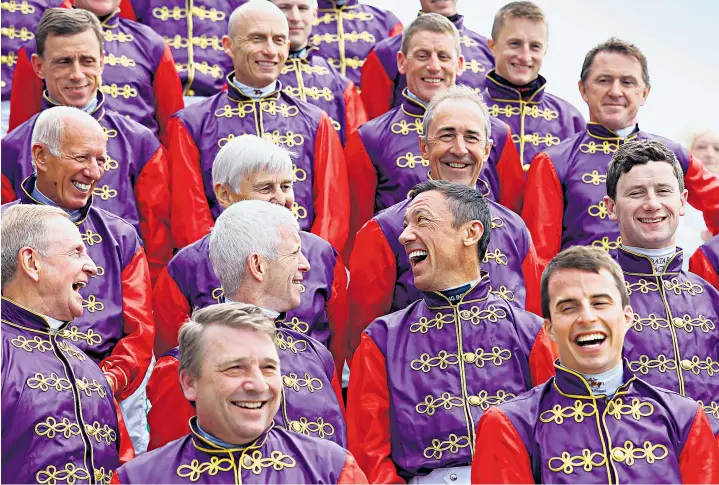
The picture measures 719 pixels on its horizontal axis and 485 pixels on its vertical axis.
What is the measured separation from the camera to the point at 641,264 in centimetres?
521

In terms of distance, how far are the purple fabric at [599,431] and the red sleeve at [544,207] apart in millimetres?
1398

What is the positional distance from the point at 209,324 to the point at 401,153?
2170 millimetres

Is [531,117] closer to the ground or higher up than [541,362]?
higher up

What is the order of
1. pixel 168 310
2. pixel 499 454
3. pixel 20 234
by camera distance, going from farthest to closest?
pixel 168 310 < pixel 20 234 < pixel 499 454

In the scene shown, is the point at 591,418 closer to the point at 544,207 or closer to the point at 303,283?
the point at 303,283

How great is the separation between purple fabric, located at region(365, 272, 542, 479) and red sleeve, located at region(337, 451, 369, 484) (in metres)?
0.57

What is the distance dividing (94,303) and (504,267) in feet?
→ 4.74

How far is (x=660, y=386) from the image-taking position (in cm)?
499

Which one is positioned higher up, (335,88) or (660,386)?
(335,88)

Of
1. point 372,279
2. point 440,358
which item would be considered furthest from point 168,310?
point 440,358

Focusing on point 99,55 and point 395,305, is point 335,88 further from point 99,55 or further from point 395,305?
point 395,305

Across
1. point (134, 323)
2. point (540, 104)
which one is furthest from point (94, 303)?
point (540, 104)

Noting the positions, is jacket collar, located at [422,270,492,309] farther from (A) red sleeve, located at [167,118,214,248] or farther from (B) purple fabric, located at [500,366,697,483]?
Answer: (A) red sleeve, located at [167,118,214,248]

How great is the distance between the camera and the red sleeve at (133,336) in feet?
16.2
